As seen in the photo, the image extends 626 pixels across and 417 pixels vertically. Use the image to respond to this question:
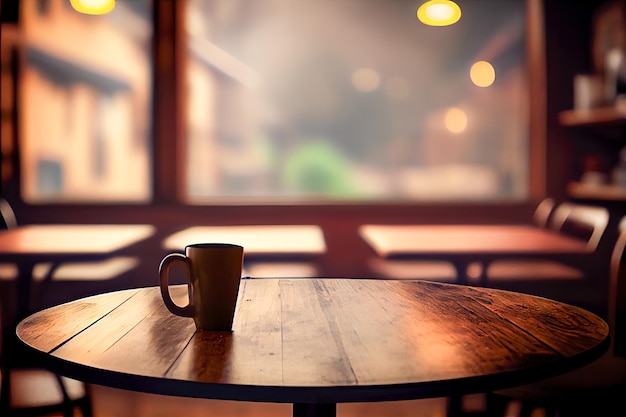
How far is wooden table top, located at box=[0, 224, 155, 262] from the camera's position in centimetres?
270

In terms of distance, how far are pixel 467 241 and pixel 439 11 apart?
1.39m

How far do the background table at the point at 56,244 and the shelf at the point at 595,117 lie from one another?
2644mm

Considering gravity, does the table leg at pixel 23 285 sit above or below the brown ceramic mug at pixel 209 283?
below

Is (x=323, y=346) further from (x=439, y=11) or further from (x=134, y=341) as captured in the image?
(x=439, y=11)

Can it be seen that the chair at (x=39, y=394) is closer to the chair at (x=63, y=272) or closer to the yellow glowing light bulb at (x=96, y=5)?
the chair at (x=63, y=272)

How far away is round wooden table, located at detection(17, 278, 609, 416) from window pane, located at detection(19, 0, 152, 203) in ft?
9.71

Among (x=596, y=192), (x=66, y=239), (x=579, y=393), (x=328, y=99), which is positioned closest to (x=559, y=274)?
(x=596, y=192)

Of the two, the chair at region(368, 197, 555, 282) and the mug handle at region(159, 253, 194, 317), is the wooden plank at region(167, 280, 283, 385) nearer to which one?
the mug handle at region(159, 253, 194, 317)

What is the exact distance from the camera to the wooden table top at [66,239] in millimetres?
2697

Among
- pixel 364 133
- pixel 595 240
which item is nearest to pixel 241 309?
pixel 595 240

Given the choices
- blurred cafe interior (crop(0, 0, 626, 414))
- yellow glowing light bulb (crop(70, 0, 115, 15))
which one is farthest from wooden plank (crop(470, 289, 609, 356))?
yellow glowing light bulb (crop(70, 0, 115, 15))

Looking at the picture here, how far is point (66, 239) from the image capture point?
3174mm

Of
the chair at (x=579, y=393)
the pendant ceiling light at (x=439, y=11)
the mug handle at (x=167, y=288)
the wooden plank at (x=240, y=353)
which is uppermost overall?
the pendant ceiling light at (x=439, y=11)

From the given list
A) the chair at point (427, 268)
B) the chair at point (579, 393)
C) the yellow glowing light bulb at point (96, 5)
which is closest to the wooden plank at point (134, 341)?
the chair at point (579, 393)
